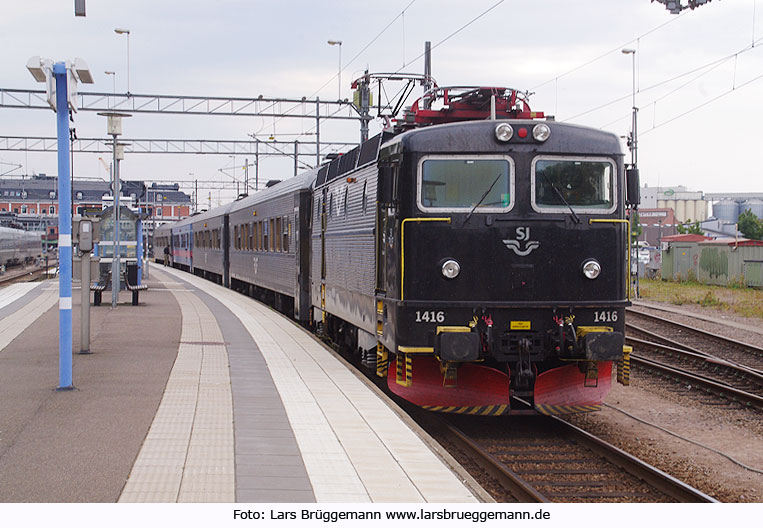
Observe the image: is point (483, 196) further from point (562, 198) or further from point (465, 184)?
point (562, 198)

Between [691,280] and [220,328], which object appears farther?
[691,280]

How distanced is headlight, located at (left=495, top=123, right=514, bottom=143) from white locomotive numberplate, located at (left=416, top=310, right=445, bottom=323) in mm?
1928

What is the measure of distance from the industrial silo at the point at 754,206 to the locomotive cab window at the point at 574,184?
141 m

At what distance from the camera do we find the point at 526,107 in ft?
36.2

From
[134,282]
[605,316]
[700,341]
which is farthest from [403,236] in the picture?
[134,282]

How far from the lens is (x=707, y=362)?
14797mm

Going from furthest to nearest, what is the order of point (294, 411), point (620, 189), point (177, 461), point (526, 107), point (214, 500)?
point (526, 107)
point (620, 189)
point (294, 411)
point (177, 461)
point (214, 500)

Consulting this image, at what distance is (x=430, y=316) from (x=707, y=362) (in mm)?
7673

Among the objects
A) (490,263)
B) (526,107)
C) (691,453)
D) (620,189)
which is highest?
(526,107)

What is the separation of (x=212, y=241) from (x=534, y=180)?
28.1 m

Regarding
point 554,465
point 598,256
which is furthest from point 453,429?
point 598,256

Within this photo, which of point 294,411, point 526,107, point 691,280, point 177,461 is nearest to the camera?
point 177,461

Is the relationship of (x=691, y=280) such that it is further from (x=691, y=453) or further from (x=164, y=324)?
(x=691, y=453)

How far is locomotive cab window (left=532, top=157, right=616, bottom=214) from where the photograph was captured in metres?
9.27
